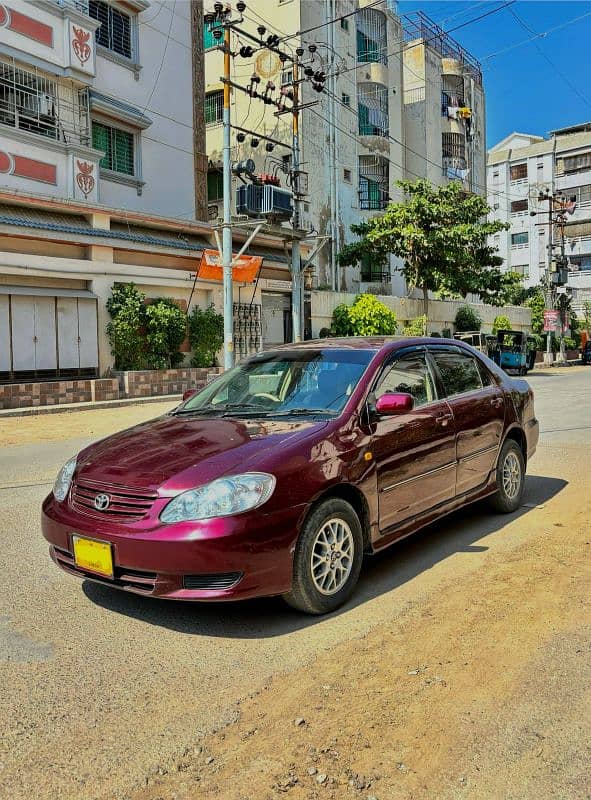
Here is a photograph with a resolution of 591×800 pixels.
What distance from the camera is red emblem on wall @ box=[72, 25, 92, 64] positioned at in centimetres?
1947

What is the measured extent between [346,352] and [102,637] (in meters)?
2.49

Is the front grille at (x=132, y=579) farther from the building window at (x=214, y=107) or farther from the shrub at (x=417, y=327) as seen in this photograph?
the building window at (x=214, y=107)

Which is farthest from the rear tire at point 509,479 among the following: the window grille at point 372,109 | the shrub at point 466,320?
the shrub at point 466,320

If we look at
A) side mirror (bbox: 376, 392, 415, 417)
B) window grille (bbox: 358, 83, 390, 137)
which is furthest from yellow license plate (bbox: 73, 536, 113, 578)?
window grille (bbox: 358, 83, 390, 137)

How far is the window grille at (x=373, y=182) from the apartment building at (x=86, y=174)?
12880 millimetres

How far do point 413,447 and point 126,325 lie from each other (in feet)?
52.0

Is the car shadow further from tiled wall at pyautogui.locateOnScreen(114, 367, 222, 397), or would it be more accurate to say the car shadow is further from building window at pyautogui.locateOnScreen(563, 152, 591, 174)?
building window at pyautogui.locateOnScreen(563, 152, 591, 174)

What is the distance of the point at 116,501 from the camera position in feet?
12.4

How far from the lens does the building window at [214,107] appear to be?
32.8 m

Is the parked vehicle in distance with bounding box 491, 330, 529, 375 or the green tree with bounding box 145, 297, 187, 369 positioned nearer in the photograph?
the green tree with bounding box 145, 297, 187, 369

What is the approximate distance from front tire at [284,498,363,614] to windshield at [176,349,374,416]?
0.73 meters

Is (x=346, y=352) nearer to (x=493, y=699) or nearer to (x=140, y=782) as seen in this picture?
(x=493, y=699)

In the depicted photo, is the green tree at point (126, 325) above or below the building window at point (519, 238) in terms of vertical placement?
below

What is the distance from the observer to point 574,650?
140 inches
